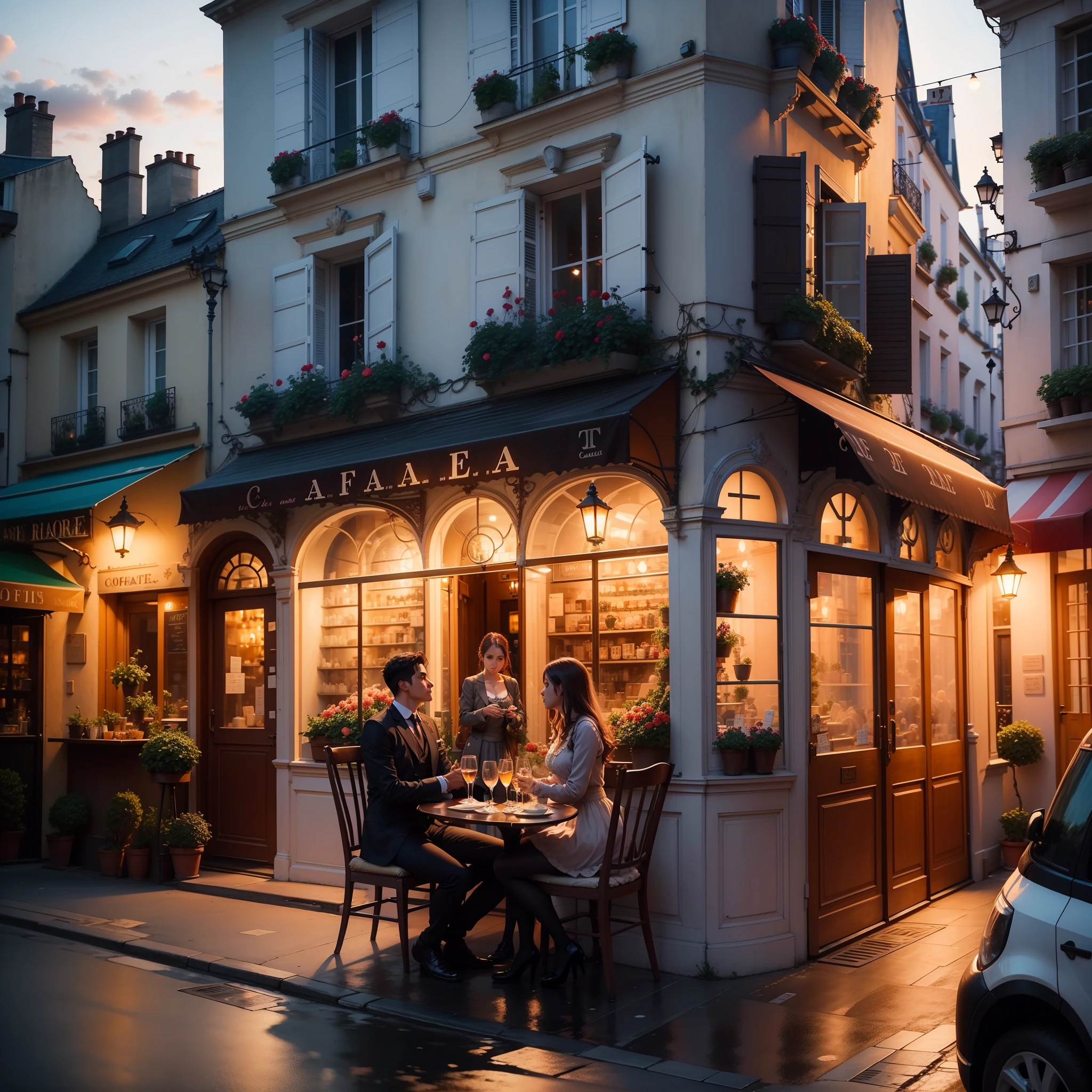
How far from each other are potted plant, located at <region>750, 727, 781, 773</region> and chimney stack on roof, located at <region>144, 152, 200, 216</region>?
12.0 metres

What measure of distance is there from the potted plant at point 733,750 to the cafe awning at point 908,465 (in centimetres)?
190

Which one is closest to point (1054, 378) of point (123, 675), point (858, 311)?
point (858, 311)

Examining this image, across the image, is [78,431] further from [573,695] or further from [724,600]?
[724,600]

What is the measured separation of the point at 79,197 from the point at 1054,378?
12.2 metres

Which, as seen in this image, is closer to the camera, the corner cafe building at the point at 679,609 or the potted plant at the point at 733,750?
the potted plant at the point at 733,750

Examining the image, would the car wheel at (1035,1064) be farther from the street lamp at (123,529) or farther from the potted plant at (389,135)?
the street lamp at (123,529)

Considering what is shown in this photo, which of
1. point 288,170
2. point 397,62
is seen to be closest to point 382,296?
point 288,170

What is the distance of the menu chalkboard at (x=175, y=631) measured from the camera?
41.0 feet

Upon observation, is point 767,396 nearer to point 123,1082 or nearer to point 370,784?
point 370,784

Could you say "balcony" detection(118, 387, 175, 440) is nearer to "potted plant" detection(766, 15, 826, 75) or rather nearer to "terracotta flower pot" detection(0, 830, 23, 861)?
"terracotta flower pot" detection(0, 830, 23, 861)

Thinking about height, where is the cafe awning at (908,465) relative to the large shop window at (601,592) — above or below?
above

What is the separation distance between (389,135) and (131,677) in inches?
240

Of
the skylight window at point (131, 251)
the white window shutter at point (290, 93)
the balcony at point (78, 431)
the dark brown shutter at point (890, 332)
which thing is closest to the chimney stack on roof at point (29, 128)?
the skylight window at point (131, 251)

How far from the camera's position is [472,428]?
9398mm
